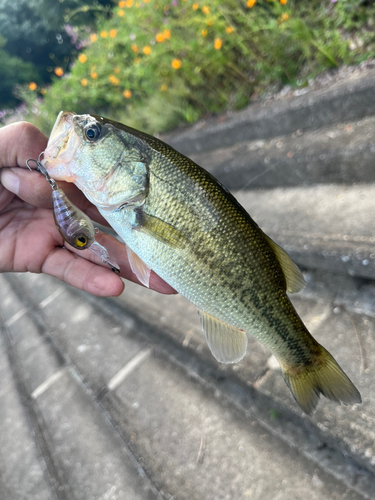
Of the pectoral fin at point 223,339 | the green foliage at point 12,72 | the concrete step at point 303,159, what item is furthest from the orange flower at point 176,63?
the green foliage at point 12,72

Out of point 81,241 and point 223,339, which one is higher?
point 81,241

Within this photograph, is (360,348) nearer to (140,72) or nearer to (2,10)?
(140,72)

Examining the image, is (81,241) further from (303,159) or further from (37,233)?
(303,159)

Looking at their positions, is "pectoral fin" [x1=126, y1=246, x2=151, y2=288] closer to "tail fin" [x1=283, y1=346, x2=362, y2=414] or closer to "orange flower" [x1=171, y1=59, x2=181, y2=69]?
"tail fin" [x1=283, y1=346, x2=362, y2=414]

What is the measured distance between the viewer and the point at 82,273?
177 centimetres

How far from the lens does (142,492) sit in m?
1.81

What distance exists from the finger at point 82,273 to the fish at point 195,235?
13.8 inches

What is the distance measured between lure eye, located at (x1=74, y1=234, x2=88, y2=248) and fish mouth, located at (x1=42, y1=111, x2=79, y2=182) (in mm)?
259

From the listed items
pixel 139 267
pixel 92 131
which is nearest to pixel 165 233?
pixel 139 267

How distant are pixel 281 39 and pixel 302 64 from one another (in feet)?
0.99

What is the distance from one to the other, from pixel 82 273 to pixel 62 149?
677 millimetres

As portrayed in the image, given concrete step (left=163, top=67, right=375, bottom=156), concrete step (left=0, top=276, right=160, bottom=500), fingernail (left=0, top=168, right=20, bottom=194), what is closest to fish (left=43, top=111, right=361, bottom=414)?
fingernail (left=0, top=168, right=20, bottom=194)

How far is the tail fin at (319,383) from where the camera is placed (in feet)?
4.25

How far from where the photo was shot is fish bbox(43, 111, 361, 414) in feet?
4.23
